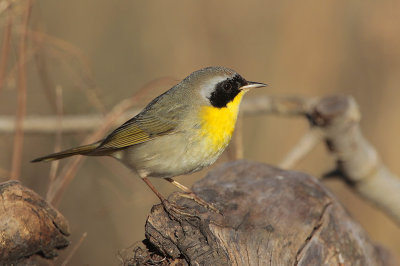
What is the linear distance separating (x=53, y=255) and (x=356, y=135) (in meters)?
2.91

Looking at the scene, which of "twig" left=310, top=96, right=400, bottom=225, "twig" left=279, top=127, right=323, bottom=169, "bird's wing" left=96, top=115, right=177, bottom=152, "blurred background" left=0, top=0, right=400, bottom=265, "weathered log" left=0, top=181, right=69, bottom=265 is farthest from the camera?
"blurred background" left=0, top=0, right=400, bottom=265

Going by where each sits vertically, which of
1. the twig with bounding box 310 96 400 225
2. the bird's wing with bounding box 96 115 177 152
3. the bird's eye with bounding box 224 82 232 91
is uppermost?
the bird's eye with bounding box 224 82 232 91

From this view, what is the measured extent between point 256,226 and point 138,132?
1260 mm

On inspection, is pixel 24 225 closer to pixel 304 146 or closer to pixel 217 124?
pixel 217 124

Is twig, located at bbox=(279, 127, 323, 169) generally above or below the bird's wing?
below

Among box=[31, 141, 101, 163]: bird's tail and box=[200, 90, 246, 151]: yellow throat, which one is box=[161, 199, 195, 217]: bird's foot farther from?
box=[31, 141, 101, 163]: bird's tail

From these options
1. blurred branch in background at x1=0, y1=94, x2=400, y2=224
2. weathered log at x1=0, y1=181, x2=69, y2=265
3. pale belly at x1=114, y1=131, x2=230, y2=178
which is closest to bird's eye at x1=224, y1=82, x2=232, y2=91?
pale belly at x1=114, y1=131, x2=230, y2=178

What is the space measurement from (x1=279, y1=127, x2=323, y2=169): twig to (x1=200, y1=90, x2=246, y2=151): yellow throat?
48.6 inches

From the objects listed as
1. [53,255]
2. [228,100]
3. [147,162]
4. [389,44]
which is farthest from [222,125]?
[389,44]

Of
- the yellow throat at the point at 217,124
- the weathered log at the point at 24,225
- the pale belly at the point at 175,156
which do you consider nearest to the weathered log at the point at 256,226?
the pale belly at the point at 175,156

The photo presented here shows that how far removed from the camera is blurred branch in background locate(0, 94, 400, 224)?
493 cm

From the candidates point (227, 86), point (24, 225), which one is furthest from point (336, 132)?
point (24, 225)

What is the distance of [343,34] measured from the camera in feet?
23.9

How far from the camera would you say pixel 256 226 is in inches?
137
